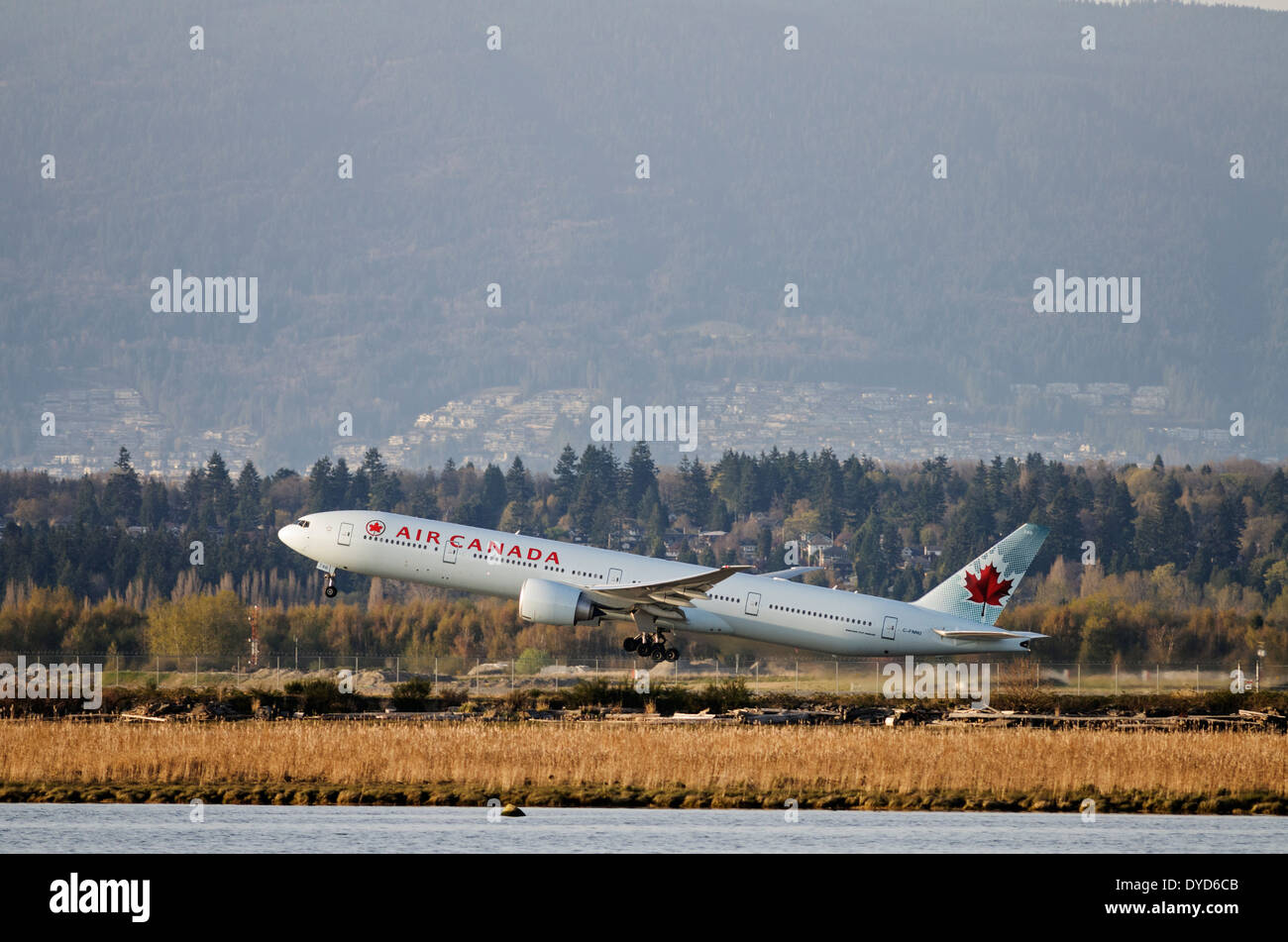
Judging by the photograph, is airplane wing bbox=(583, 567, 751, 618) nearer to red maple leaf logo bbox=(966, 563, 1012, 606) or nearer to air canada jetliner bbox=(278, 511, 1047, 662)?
air canada jetliner bbox=(278, 511, 1047, 662)

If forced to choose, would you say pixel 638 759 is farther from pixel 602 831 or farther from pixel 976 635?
pixel 976 635

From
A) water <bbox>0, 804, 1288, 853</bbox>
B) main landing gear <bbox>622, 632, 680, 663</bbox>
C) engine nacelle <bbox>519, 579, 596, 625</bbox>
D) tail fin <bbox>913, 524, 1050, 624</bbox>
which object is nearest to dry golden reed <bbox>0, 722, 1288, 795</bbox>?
water <bbox>0, 804, 1288, 853</bbox>

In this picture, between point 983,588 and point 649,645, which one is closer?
point 649,645

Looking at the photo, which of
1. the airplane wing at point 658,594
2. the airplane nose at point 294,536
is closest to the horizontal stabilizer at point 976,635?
the airplane wing at point 658,594

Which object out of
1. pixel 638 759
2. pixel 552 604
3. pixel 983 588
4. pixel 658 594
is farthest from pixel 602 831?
pixel 983 588

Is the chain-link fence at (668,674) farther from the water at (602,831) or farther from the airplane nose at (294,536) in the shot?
the water at (602,831)

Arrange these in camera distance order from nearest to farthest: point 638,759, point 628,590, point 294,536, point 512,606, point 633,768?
point 633,768 → point 638,759 → point 628,590 → point 294,536 → point 512,606
